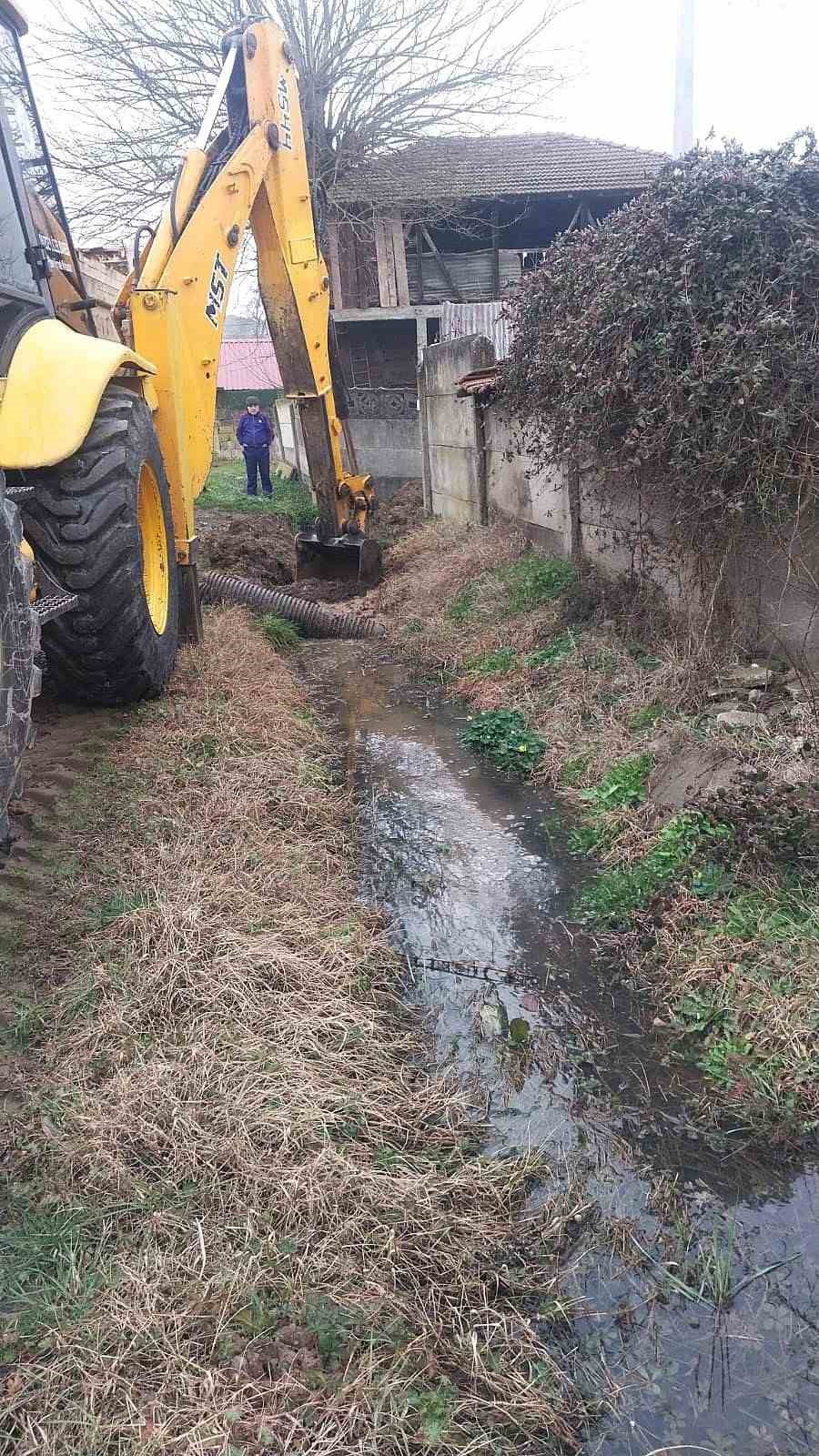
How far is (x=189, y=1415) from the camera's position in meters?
1.94

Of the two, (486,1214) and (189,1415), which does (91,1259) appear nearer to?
(189,1415)

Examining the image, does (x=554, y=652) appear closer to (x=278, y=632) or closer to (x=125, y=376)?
(x=278, y=632)

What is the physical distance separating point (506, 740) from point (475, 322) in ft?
30.7

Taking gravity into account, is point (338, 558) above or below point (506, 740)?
above

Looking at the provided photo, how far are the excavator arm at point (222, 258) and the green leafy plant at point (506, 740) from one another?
2149 millimetres

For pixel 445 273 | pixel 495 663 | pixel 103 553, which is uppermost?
pixel 445 273

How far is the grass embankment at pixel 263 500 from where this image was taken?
47.1ft

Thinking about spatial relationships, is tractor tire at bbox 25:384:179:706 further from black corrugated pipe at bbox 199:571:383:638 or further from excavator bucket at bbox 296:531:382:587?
excavator bucket at bbox 296:531:382:587

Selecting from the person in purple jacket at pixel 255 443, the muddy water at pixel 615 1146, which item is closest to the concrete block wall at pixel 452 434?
the person in purple jacket at pixel 255 443

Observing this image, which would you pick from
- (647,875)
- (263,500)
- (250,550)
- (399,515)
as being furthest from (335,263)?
(647,875)

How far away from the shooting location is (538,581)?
755 centimetres

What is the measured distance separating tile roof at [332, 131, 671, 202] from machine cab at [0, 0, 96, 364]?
13.5 metres

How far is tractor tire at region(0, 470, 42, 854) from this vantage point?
2.92 m

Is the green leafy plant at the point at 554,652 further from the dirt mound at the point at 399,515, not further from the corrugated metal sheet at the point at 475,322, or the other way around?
the corrugated metal sheet at the point at 475,322
